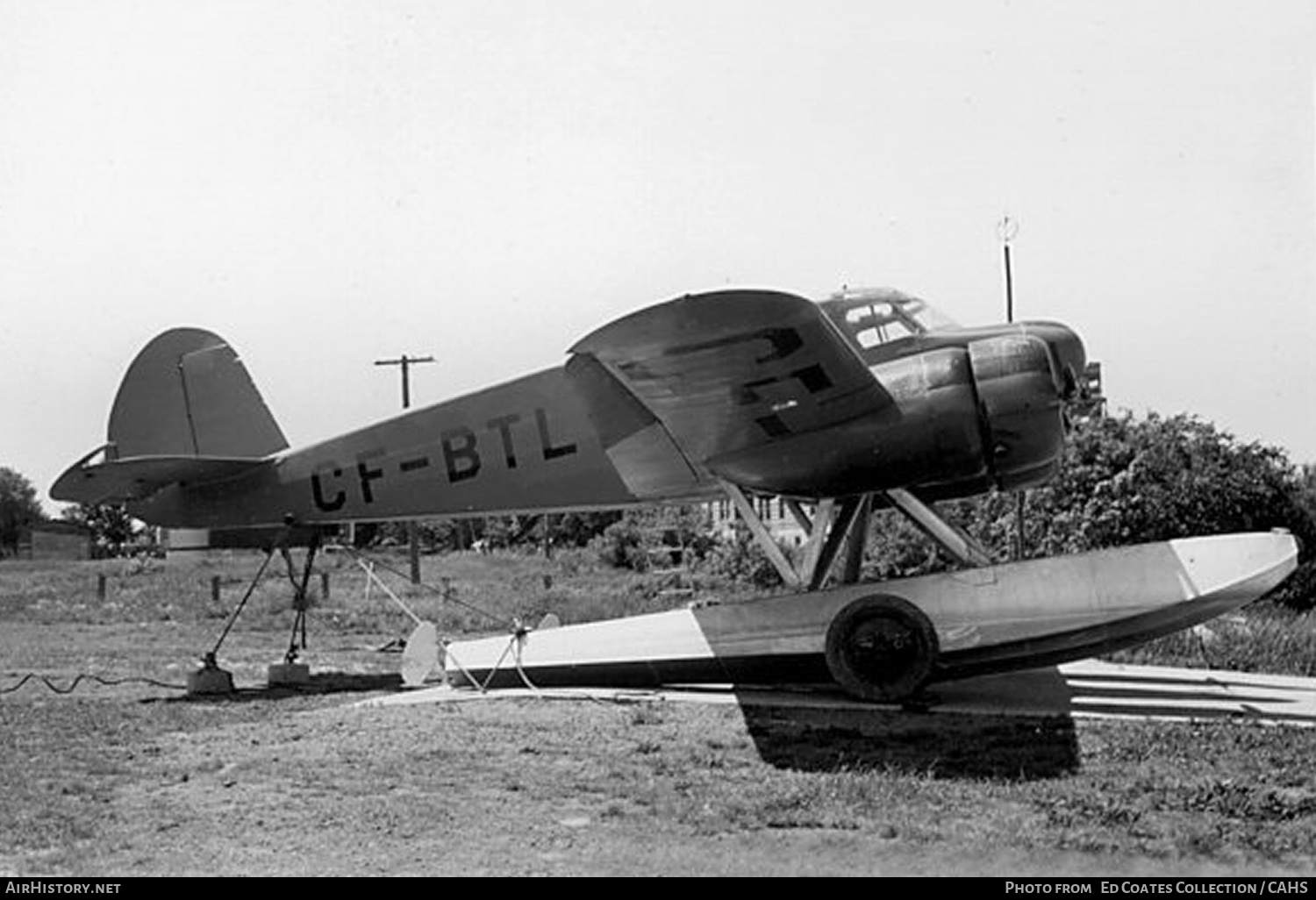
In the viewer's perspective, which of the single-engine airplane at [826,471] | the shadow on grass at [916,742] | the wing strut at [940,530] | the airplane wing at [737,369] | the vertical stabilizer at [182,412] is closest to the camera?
the shadow on grass at [916,742]

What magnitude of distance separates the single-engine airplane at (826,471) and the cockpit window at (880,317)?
0.06 feet

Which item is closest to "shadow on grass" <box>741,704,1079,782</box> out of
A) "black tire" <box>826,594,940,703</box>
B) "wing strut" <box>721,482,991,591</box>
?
"black tire" <box>826,594,940,703</box>

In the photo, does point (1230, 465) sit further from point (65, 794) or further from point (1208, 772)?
point (65, 794)

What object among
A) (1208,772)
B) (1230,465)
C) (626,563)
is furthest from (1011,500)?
(626,563)

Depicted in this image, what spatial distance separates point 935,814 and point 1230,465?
2022 cm

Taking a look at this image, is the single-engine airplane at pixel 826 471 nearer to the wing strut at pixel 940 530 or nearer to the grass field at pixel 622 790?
the wing strut at pixel 940 530

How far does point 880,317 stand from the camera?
10195 millimetres

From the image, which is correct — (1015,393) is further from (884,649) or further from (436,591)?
(436,591)

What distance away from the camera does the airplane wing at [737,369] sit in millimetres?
7684

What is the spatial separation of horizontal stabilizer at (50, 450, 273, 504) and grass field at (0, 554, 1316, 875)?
6.50ft

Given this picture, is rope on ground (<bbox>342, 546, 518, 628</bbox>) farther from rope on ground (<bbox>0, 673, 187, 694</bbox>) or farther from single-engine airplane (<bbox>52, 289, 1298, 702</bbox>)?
rope on ground (<bbox>0, 673, 187, 694</bbox>)

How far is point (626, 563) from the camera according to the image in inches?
2010

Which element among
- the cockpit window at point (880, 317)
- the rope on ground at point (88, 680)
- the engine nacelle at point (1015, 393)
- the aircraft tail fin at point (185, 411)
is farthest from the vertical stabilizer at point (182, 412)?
the engine nacelle at point (1015, 393)

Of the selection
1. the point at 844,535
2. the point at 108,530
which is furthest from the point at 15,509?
the point at 844,535
